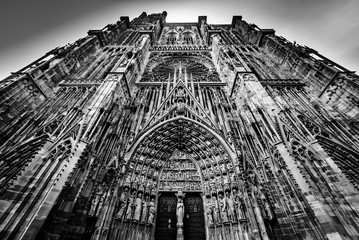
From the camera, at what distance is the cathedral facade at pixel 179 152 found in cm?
426

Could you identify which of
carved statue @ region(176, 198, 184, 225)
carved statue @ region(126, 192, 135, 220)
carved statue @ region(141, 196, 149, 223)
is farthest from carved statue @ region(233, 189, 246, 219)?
carved statue @ region(126, 192, 135, 220)

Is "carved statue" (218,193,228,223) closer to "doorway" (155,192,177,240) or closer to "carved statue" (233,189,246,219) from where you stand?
"carved statue" (233,189,246,219)

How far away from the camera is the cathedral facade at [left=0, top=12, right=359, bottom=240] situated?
4.26 m

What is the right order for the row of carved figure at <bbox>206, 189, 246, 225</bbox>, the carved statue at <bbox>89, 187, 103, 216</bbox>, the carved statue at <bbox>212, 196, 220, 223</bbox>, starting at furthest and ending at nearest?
the carved statue at <bbox>212, 196, 220, 223</bbox>, the row of carved figure at <bbox>206, 189, 246, 225</bbox>, the carved statue at <bbox>89, 187, 103, 216</bbox>

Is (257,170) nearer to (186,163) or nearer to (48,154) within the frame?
(186,163)

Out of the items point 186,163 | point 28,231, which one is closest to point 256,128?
point 186,163

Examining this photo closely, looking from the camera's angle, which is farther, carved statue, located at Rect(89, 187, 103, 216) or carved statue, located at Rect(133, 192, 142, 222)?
carved statue, located at Rect(133, 192, 142, 222)

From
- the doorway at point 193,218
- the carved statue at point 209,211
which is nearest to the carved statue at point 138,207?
the doorway at point 193,218

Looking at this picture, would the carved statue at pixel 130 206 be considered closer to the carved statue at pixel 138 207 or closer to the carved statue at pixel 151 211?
the carved statue at pixel 138 207

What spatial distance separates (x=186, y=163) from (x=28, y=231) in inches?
229

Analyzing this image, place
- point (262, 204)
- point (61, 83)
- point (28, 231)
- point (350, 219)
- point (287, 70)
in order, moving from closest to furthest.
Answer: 1. point (28, 231)
2. point (350, 219)
3. point (262, 204)
4. point (61, 83)
5. point (287, 70)

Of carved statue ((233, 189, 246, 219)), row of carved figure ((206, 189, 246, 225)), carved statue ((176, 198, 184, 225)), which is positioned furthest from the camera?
carved statue ((176, 198, 184, 225))

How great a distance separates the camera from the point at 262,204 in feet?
17.7

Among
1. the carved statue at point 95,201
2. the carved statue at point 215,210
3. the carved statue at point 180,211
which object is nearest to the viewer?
the carved statue at point 95,201
